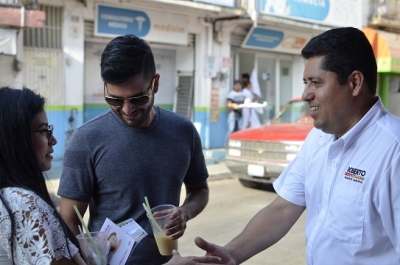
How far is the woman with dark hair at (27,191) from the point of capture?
1705 mm

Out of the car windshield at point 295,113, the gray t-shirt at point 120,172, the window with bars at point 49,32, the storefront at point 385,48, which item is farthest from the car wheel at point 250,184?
the storefront at point 385,48

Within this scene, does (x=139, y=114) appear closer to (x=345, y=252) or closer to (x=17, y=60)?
(x=345, y=252)

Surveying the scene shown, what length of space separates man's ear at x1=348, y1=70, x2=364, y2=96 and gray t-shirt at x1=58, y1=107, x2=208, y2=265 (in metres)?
0.97

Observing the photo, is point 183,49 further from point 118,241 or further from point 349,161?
point 349,161

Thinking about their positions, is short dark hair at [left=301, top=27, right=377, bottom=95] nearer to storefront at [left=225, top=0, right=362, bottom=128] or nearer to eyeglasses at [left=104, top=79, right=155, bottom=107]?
eyeglasses at [left=104, top=79, right=155, bottom=107]

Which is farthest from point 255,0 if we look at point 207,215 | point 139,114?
point 139,114

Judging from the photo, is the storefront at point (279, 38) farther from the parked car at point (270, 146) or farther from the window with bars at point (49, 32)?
the window with bars at point (49, 32)

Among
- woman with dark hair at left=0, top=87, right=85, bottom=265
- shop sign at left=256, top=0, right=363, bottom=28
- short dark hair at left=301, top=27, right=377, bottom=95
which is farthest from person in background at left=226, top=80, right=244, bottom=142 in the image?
woman with dark hair at left=0, top=87, right=85, bottom=265

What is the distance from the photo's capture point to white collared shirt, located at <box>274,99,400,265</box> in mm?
1995

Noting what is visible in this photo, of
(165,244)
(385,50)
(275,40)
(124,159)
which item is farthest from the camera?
(385,50)

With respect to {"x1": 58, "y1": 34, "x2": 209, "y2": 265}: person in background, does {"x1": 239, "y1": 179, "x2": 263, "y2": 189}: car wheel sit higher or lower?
lower

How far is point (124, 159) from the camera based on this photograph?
2535 millimetres

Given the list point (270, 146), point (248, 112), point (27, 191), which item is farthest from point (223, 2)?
point (27, 191)

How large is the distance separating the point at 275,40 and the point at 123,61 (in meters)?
14.8
